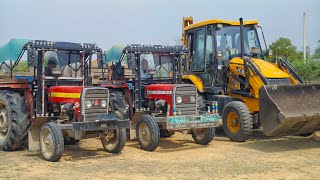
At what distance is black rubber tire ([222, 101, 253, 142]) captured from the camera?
10258mm

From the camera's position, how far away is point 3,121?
31.2 feet

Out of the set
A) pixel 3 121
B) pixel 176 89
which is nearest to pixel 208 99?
pixel 176 89

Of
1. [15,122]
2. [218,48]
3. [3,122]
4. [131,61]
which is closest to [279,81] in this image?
[218,48]

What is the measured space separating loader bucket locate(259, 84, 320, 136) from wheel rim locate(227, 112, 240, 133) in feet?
3.94

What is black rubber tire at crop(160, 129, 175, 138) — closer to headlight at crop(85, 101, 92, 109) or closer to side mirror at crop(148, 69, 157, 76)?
side mirror at crop(148, 69, 157, 76)

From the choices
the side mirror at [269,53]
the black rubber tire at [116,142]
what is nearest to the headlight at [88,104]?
the black rubber tire at [116,142]

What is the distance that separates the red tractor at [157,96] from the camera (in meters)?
9.16

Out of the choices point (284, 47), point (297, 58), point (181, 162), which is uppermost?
point (284, 47)

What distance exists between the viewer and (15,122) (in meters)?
8.97

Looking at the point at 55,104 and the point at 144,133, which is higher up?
the point at 55,104

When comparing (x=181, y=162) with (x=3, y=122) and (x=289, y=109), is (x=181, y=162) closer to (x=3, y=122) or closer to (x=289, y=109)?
(x=289, y=109)

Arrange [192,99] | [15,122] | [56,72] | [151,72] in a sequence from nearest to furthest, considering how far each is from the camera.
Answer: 1. [15,122]
2. [56,72]
3. [192,99]
4. [151,72]

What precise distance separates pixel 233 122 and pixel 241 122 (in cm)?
51

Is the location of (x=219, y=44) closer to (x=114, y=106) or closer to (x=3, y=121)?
(x=114, y=106)
